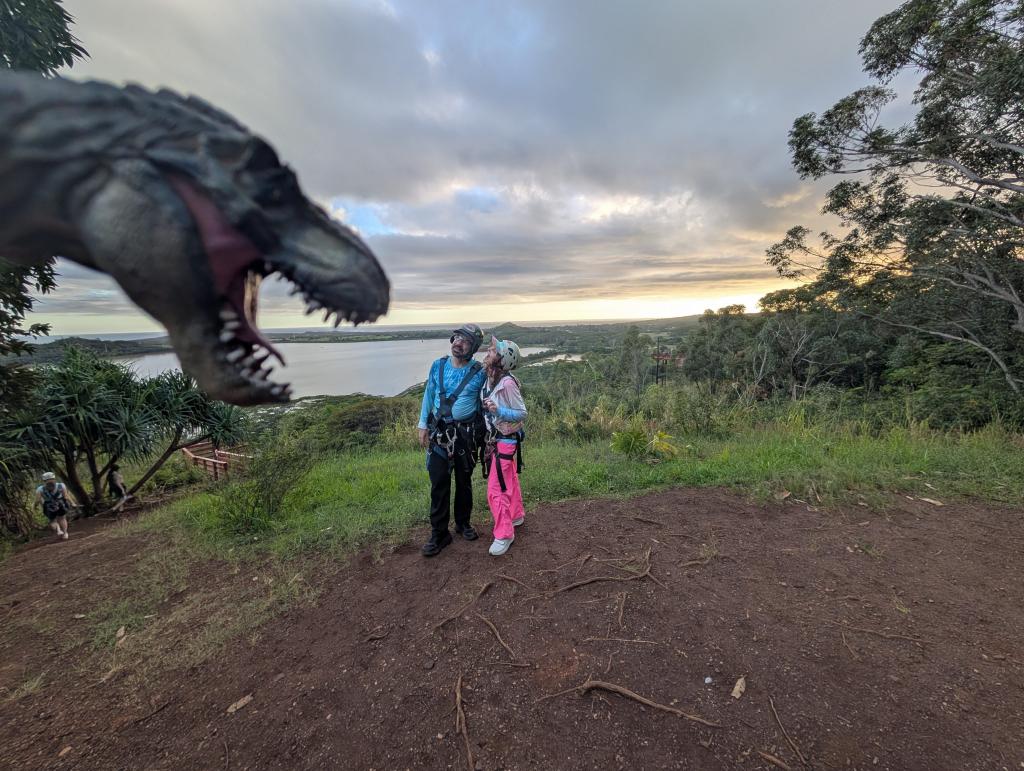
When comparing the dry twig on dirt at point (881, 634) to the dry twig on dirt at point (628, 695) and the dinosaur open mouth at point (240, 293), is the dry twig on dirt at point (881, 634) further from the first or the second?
the dinosaur open mouth at point (240, 293)

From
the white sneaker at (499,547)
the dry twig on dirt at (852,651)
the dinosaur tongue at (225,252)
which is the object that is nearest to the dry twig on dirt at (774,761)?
the dry twig on dirt at (852,651)

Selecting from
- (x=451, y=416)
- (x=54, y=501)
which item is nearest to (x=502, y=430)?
(x=451, y=416)

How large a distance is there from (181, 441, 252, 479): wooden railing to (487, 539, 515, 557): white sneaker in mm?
5061

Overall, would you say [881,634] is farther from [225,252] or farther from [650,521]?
[225,252]

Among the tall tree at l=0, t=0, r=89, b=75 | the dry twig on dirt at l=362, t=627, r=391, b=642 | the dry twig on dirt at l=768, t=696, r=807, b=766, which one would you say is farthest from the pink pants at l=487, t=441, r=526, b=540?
the tall tree at l=0, t=0, r=89, b=75

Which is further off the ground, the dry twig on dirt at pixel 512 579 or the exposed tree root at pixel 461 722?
the dry twig on dirt at pixel 512 579

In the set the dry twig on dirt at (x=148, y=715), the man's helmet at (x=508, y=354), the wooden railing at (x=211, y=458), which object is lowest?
the wooden railing at (x=211, y=458)

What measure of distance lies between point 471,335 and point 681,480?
344 centimetres

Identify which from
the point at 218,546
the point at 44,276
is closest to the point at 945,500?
the point at 218,546

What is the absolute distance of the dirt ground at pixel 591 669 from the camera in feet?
6.20

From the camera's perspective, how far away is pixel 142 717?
213 cm

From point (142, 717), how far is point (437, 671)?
58.8 inches

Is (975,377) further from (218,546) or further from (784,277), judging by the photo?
(218,546)

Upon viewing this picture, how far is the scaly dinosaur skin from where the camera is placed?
0.82 metres
